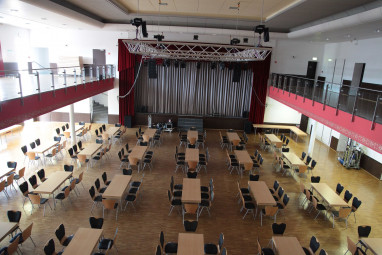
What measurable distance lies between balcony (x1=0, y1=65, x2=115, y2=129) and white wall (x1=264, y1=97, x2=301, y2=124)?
12.8 metres

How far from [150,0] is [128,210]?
9074 mm

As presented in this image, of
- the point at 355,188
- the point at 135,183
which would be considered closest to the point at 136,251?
the point at 135,183

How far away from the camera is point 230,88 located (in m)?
19.8

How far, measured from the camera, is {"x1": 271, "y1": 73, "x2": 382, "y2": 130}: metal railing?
24.9ft

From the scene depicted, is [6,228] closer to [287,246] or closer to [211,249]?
[211,249]

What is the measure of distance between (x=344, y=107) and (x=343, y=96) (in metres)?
0.44

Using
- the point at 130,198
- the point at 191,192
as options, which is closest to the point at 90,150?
the point at 130,198

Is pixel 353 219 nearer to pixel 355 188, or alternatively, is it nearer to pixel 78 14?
pixel 355 188

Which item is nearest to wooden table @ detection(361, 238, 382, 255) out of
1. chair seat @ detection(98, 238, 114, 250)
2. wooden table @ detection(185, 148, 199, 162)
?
wooden table @ detection(185, 148, 199, 162)

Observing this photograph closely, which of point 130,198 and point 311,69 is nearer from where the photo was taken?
point 130,198

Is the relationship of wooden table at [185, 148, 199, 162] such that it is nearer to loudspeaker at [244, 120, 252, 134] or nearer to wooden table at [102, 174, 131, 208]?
wooden table at [102, 174, 131, 208]

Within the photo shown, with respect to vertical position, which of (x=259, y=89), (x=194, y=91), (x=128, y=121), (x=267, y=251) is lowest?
(x=267, y=251)

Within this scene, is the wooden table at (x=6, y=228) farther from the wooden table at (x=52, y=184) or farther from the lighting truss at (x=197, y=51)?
the lighting truss at (x=197, y=51)

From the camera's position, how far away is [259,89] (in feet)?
62.7
